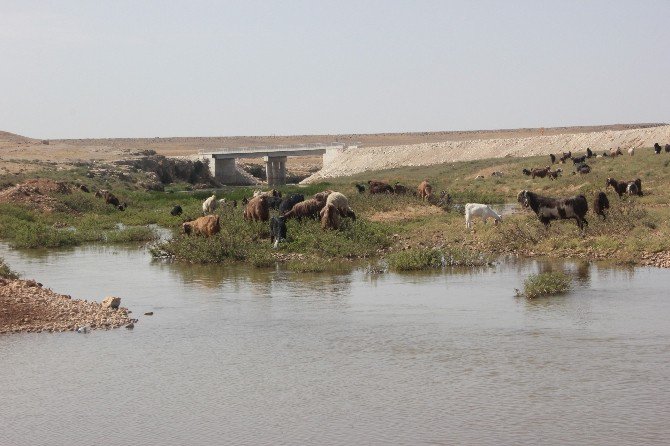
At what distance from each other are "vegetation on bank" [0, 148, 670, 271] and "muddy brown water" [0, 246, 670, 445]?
132 inches

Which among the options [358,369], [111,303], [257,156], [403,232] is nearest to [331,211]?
[403,232]

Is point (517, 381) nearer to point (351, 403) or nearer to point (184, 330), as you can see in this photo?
point (351, 403)

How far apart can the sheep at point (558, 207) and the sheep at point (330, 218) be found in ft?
16.4

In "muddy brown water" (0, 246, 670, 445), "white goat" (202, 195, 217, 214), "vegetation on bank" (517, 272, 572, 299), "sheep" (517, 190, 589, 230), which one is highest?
"sheep" (517, 190, 589, 230)

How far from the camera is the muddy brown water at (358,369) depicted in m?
9.90

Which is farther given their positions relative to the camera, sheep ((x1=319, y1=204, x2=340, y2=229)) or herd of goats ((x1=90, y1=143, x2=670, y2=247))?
sheep ((x1=319, y1=204, x2=340, y2=229))

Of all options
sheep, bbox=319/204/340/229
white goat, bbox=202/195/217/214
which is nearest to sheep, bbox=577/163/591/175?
white goat, bbox=202/195/217/214

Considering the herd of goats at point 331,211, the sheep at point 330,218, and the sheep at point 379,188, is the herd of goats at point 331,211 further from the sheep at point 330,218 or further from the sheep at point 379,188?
the sheep at point 379,188

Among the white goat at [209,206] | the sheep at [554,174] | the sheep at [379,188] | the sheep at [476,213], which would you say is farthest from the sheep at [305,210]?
the sheep at [554,174]

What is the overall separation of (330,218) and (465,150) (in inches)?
2437

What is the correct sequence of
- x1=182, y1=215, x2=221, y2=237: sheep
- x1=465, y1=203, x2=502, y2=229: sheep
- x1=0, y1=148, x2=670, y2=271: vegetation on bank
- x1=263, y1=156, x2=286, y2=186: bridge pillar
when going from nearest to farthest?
x1=0, y1=148, x2=670, y2=271: vegetation on bank, x1=182, y1=215, x2=221, y2=237: sheep, x1=465, y1=203, x2=502, y2=229: sheep, x1=263, y1=156, x2=286, y2=186: bridge pillar

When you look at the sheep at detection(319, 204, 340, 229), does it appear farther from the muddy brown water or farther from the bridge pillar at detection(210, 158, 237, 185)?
the bridge pillar at detection(210, 158, 237, 185)

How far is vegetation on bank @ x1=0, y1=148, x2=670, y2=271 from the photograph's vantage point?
22.3m

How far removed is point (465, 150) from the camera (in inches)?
3361
